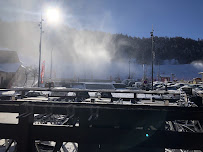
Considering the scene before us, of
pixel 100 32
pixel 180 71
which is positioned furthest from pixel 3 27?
pixel 180 71

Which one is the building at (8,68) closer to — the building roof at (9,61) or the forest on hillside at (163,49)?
the building roof at (9,61)

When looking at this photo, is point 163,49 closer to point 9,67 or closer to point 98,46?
point 98,46

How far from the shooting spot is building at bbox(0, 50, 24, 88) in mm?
23891

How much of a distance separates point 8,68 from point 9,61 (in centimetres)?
221

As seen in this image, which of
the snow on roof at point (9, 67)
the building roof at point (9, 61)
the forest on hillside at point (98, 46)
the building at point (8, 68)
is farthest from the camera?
the forest on hillside at point (98, 46)

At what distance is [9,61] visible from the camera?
26547mm

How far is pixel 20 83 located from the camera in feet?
90.8

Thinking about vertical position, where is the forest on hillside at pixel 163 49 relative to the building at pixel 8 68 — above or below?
above

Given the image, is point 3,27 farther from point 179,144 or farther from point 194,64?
point 194,64

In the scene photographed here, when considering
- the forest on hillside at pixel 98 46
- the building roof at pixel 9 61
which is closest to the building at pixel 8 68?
the building roof at pixel 9 61

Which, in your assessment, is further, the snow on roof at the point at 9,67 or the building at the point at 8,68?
the snow on roof at the point at 9,67

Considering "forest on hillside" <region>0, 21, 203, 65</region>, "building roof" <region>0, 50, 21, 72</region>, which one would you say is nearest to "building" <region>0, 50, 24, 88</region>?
"building roof" <region>0, 50, 21, 72</region>

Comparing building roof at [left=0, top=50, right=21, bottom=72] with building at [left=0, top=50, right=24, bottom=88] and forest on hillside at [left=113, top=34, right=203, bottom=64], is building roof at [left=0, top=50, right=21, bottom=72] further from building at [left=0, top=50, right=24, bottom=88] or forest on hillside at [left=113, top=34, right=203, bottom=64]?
forest on hillside at [left=113, top=34, right=203, bottom=64]

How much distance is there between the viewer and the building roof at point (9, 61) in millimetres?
25094
